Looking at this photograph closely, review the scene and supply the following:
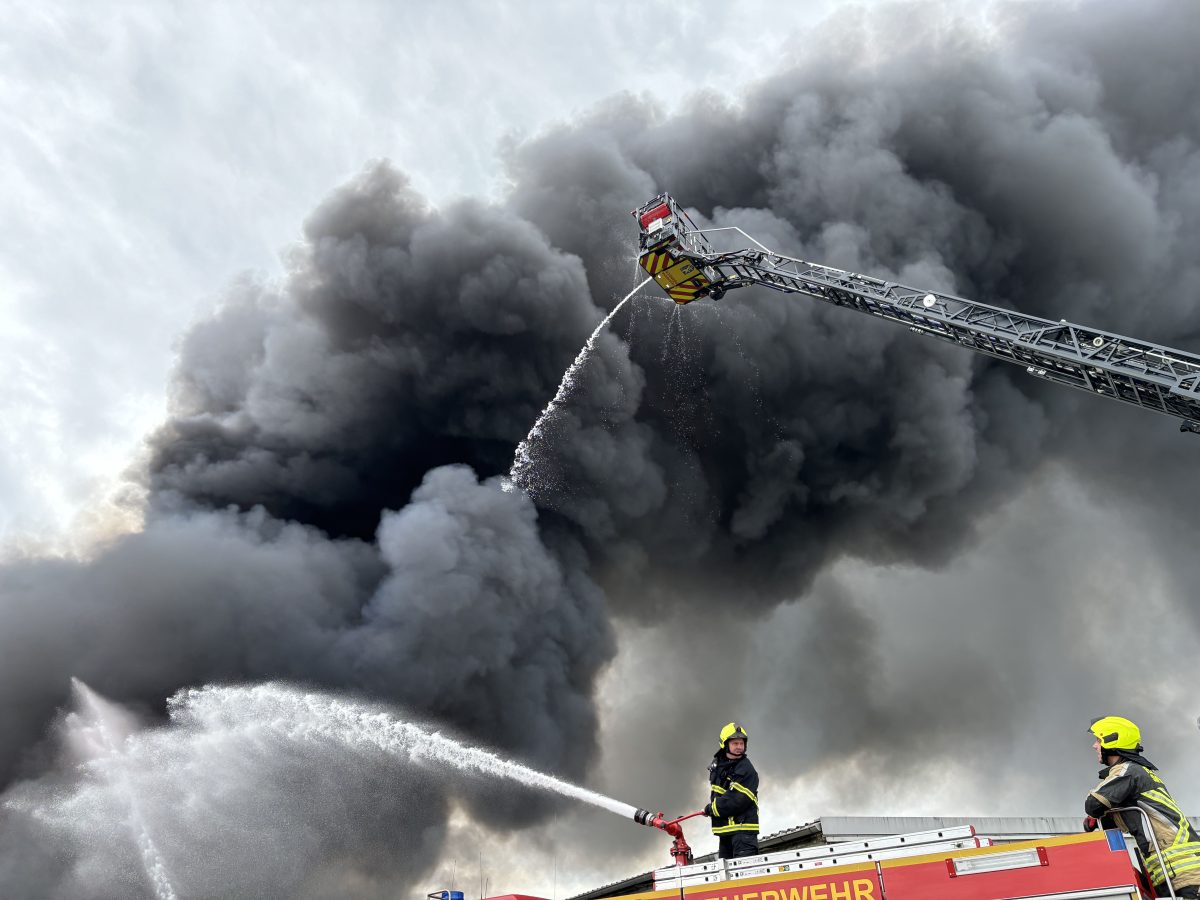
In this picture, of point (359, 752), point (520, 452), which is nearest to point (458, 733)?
point (359, 752)

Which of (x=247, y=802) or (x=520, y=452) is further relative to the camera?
(x=520, y=452)

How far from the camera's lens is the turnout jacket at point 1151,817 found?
15.1 feet

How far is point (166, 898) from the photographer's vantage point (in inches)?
811

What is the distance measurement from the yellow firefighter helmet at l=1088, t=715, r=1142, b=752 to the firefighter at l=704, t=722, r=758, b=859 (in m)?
2.68

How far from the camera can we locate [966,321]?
15.1 meters

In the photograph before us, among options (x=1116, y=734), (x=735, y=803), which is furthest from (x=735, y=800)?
(x=1116, y=734)

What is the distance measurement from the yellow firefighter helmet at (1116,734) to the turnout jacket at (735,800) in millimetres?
2700

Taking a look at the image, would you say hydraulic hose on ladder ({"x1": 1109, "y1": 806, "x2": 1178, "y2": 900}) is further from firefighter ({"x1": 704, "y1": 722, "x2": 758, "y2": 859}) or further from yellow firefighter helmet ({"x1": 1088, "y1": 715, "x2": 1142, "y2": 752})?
firefighter ({"x1": 704, "y1": 722, "x2": 758, "y2": 859})

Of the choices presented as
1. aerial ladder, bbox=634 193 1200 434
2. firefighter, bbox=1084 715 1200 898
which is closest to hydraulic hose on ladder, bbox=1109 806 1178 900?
firefighter, bbox=1084 715 1200 898

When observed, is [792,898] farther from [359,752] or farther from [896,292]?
[359,752]

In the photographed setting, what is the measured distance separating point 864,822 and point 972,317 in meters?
9.65

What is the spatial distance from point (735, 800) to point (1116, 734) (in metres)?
3.07

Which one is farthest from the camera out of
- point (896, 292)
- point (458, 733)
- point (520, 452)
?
point (520, 452)

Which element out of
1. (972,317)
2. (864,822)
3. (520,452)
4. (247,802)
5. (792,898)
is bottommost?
(792,898)
